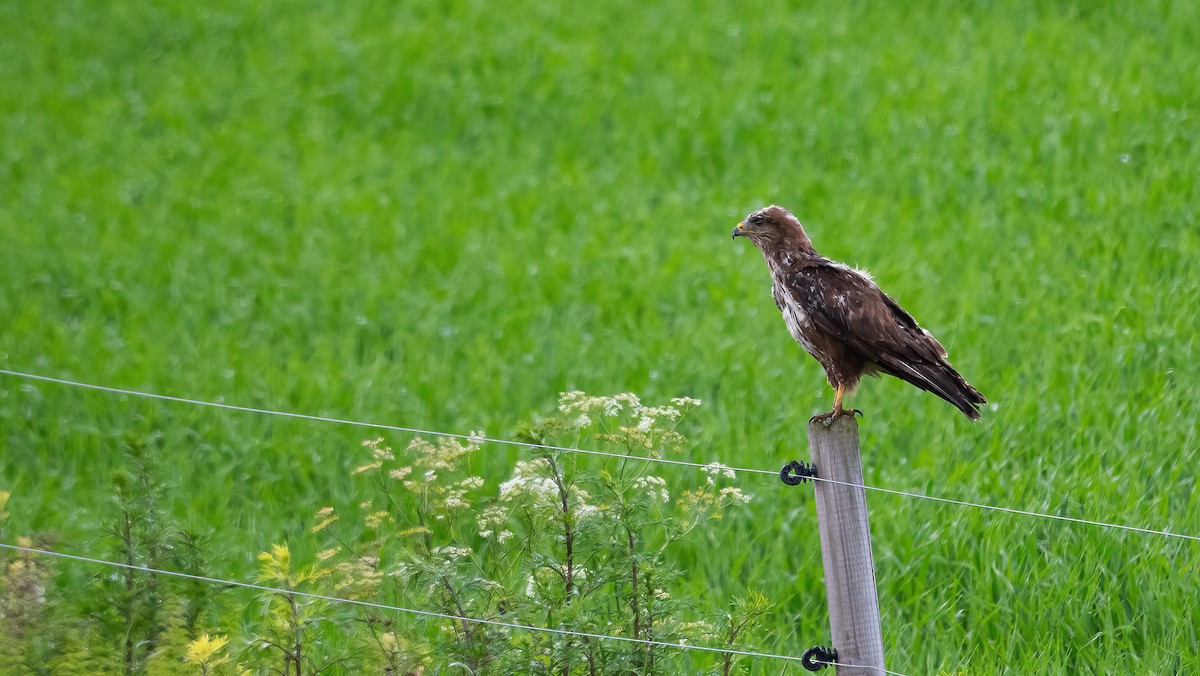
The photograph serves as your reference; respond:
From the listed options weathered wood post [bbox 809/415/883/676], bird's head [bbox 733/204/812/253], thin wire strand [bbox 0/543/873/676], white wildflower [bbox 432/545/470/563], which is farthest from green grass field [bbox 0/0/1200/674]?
bird's head [bbox 733/204/812/253]

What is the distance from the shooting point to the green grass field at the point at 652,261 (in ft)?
16.3

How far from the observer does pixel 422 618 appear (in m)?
4.10

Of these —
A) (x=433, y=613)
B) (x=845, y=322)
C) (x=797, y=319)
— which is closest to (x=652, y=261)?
(x=797, y=319)

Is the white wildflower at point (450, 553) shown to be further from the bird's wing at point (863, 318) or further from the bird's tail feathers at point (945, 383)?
the bird's tail feathers at point (945, 383)

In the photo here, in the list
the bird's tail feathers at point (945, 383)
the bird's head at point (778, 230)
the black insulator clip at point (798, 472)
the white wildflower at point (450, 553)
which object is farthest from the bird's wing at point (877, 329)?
the white wildflower at point (450, 553)

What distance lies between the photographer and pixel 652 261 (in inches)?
327

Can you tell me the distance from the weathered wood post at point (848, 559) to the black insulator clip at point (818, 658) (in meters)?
0.07

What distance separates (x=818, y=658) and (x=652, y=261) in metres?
5.39

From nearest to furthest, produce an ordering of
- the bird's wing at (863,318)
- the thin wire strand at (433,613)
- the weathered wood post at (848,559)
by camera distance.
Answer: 1. the weathered wood post at (848,559)
2. the thin wire strand at (433,613)
3. the bird's wing at (863,318)

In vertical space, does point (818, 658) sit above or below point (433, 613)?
below

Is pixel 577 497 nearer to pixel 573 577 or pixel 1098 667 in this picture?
pixel 573 577

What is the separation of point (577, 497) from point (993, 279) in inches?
185

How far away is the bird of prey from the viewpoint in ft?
11.1

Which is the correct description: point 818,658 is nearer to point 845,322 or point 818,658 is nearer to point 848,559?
point 848,559
